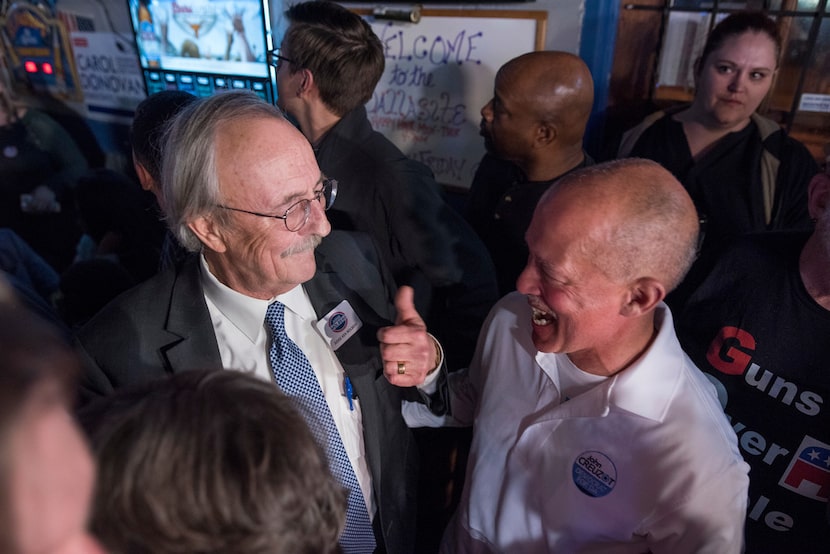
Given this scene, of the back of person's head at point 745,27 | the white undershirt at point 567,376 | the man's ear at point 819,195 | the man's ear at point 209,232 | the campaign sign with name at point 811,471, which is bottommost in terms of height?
the campaign sign with name at point 811,471

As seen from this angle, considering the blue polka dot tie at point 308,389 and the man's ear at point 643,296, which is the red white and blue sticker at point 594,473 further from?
the blue polka dot tie at point 308,389

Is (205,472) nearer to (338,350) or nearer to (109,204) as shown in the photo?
(338,350)

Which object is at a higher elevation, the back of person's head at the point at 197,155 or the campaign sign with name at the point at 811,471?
the back of person's head at the point at 197,155

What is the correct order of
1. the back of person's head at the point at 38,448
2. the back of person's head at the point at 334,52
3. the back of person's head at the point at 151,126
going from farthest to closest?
the back of person's head at the point at 334,52, the back of person's head at the point at 151,126, the back of person's head at the point at 38,448

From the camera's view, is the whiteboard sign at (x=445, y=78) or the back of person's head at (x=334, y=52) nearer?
the back of person's head at (x=334, y=52)

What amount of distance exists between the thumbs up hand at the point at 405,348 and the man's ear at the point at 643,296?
48cm

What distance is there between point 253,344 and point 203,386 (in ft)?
2.15

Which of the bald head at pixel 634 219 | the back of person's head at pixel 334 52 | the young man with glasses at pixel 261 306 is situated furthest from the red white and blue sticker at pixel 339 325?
the back of person's head at pixel 334 52

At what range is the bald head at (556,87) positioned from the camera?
1.93m

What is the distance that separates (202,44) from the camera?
333 centimetres

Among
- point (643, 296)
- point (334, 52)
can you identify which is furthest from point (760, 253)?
point (334, 52)

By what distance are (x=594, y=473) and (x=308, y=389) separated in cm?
69

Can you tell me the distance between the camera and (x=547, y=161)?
200 centimetres

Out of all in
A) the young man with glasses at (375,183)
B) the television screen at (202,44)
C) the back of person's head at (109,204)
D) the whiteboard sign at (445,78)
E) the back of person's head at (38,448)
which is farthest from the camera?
the television screen at (202,44)
